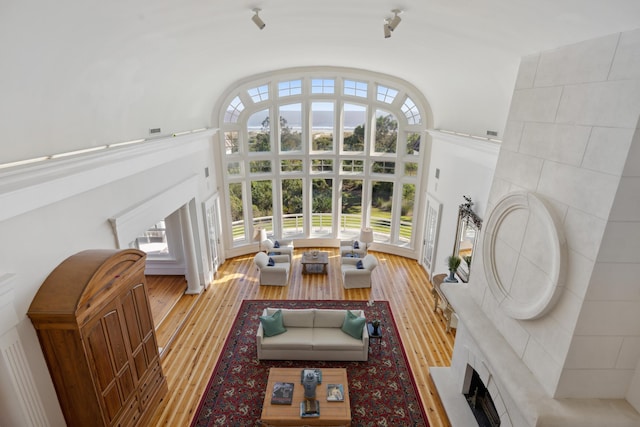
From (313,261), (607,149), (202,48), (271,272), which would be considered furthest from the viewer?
(313,261)

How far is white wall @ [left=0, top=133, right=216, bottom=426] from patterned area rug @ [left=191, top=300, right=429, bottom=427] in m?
2.31

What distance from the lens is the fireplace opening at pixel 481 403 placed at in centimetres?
464

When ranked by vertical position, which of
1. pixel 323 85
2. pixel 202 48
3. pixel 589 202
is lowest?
pixel 589 202

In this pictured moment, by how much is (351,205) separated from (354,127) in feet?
8.43

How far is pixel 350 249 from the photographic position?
10.3 meters

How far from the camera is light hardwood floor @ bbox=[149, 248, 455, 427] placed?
5539 millimetres

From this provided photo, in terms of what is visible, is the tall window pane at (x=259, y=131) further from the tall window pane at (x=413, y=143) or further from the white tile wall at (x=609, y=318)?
the white tile wall at (x=609, y=318)

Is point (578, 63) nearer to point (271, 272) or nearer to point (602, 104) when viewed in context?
point (602, 104)

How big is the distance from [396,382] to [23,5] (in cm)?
664

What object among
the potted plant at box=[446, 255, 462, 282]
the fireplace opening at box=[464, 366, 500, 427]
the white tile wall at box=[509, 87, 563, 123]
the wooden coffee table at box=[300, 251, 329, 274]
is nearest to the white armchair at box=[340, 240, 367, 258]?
the wooden coffee table at box=[300, 251, 329, 274]

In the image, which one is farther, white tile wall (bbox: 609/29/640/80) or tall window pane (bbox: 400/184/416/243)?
tall window pane (bbox: 400/184/416/243)

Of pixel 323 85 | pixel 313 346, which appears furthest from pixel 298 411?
pixel 323 85

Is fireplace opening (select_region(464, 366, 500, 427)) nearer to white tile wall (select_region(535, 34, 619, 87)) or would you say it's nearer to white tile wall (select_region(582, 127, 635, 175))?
white tile wall (select_region(582, 127, 635, 175))

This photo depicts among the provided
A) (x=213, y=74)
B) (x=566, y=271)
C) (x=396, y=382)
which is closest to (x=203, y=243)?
(x=213, y=74)
